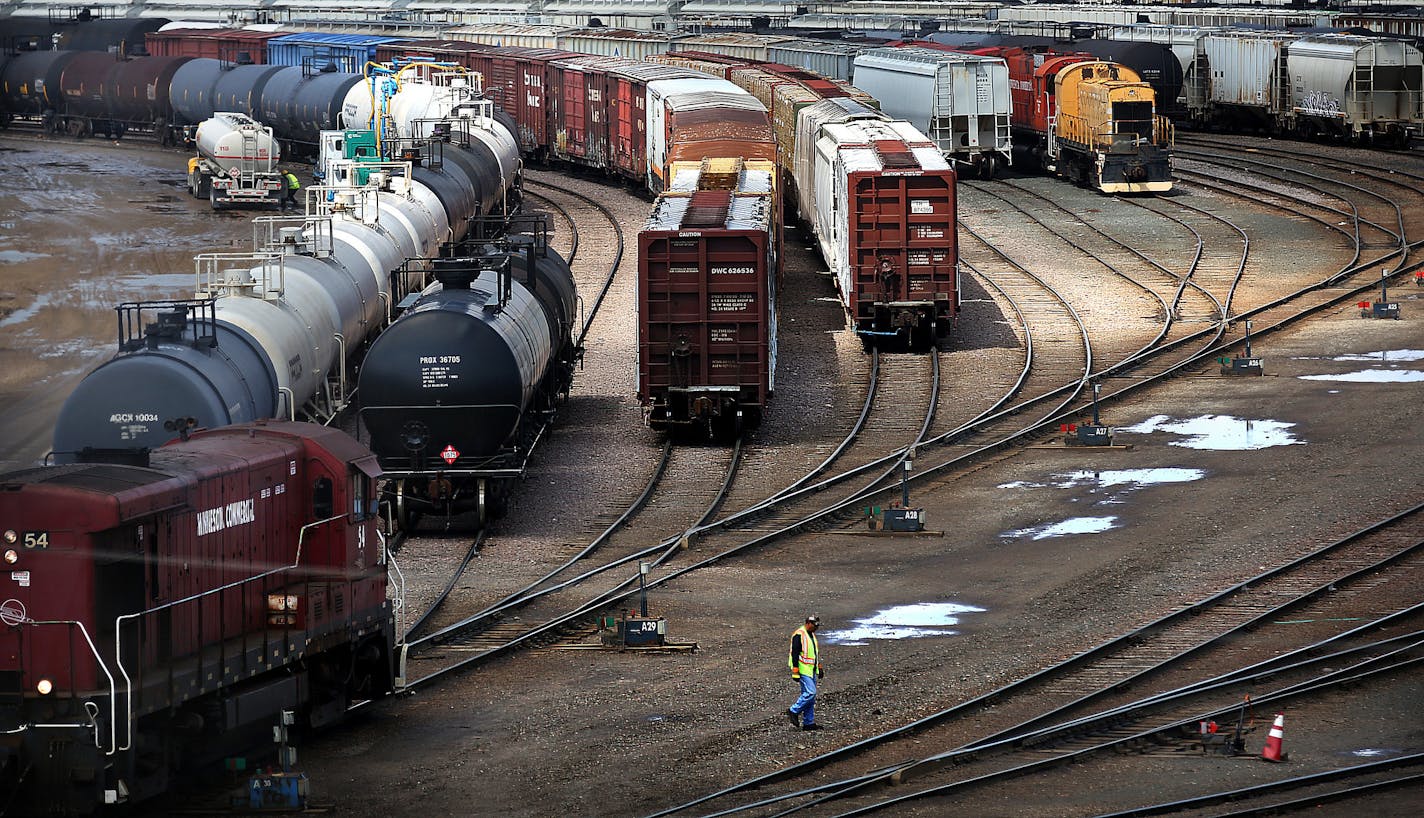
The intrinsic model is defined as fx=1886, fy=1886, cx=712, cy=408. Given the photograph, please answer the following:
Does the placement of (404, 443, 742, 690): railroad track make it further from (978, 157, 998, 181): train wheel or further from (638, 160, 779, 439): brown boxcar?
(978, 157, 998, 181): train wheel

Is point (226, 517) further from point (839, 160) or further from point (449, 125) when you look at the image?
point (449, 125)

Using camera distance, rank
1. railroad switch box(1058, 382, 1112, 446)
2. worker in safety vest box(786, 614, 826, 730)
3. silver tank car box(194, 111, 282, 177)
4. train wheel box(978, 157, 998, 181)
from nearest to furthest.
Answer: worker in safety vest box(786, 614, 826, 730) → railroad switch box(1058, 382, 1112, 446) → silver tank car box(194, 111, 282, 177) → train wheel box(978, 157, 998, 181)

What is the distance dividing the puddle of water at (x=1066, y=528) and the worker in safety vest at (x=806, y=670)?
811 cm

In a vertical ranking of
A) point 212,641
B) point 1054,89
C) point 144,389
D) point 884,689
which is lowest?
point 884,689

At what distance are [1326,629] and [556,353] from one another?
13.7 metres

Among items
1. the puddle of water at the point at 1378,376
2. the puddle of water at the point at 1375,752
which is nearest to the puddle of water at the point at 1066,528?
the puddle of water at the point at 1375,752

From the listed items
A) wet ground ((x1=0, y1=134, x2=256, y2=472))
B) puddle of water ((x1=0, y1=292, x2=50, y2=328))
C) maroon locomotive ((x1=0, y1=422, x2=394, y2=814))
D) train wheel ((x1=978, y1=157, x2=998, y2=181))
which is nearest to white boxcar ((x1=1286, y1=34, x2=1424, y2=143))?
train wheel ((x1=978, y1=157, x2=998, y2=181))

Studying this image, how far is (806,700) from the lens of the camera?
679 inches

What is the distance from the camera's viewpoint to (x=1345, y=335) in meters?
37.7

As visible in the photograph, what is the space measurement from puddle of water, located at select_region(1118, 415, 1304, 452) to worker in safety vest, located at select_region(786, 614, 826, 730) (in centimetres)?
1381

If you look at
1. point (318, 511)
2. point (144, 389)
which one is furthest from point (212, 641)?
point (144, 389)

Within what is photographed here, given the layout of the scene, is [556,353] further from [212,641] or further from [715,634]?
[212,641]

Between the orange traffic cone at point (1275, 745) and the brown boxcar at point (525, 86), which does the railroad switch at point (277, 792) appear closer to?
the orange traffic cone at point (1275, 745)

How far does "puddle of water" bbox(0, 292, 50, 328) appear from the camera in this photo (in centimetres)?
4088
